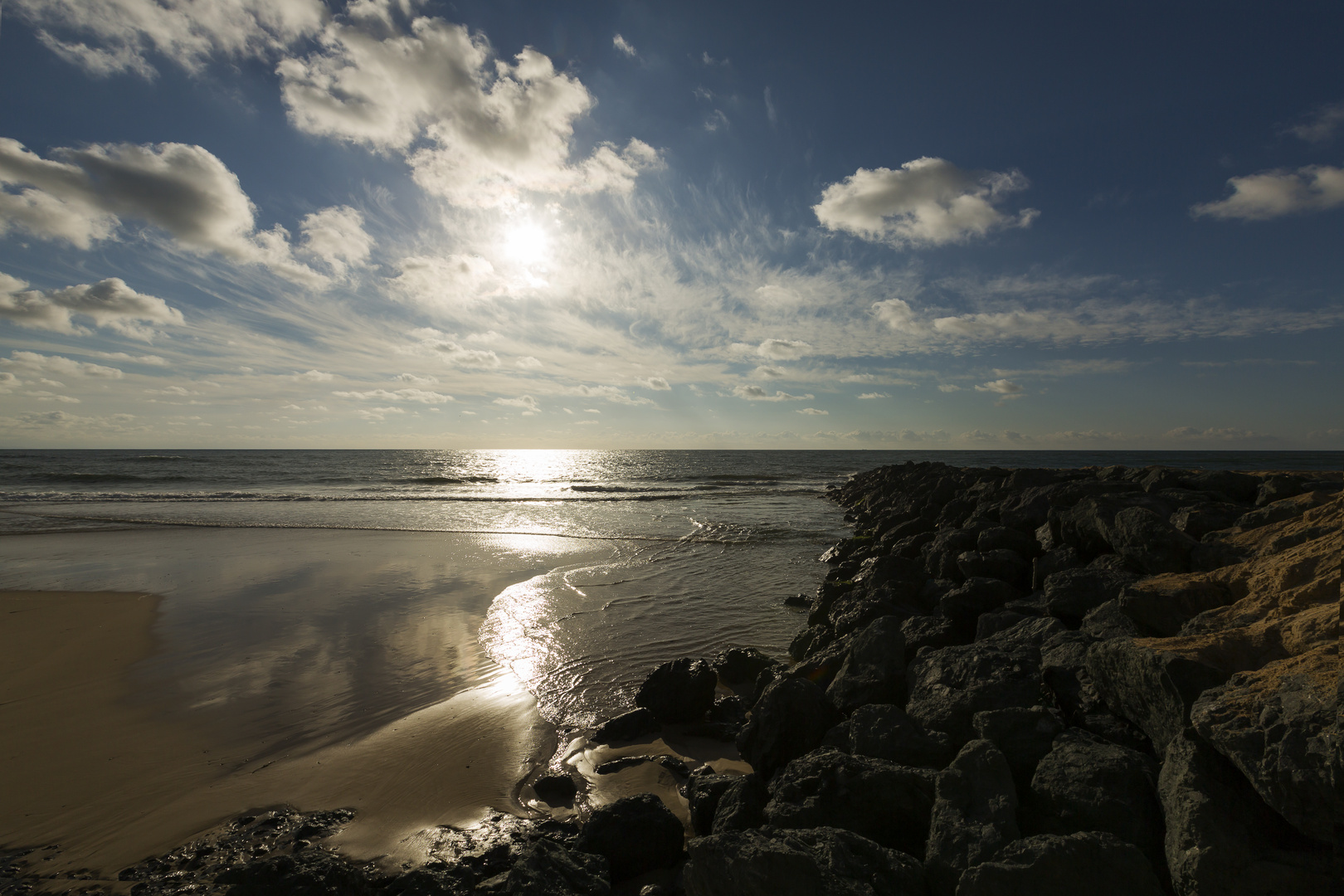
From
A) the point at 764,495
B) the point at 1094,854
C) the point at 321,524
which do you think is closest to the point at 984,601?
the point at 1094,854

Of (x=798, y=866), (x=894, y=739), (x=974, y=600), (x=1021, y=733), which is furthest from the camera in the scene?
(x=974, y=600)

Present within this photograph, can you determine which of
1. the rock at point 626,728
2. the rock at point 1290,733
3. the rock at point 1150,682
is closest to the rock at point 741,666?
the rock at point 626,728

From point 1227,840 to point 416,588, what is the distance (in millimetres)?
11067

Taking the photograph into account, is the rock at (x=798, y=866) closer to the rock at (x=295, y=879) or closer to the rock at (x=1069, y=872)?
the rock at (x=1069, y=872)

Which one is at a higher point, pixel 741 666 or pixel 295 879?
pixel 295 879

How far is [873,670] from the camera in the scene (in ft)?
17.0

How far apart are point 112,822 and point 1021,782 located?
20.7ft

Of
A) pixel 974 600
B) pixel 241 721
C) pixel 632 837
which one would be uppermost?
pixel 974 600

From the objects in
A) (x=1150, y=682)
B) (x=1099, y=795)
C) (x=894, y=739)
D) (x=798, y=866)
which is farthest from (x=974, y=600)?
(x=798, y=866)

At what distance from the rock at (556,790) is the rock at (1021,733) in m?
3.05

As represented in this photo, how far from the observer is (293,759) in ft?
16.8

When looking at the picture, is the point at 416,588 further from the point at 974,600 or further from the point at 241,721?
the point at 974,600

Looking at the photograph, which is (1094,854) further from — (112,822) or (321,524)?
(321,524)

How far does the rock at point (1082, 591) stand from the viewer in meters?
5.13
